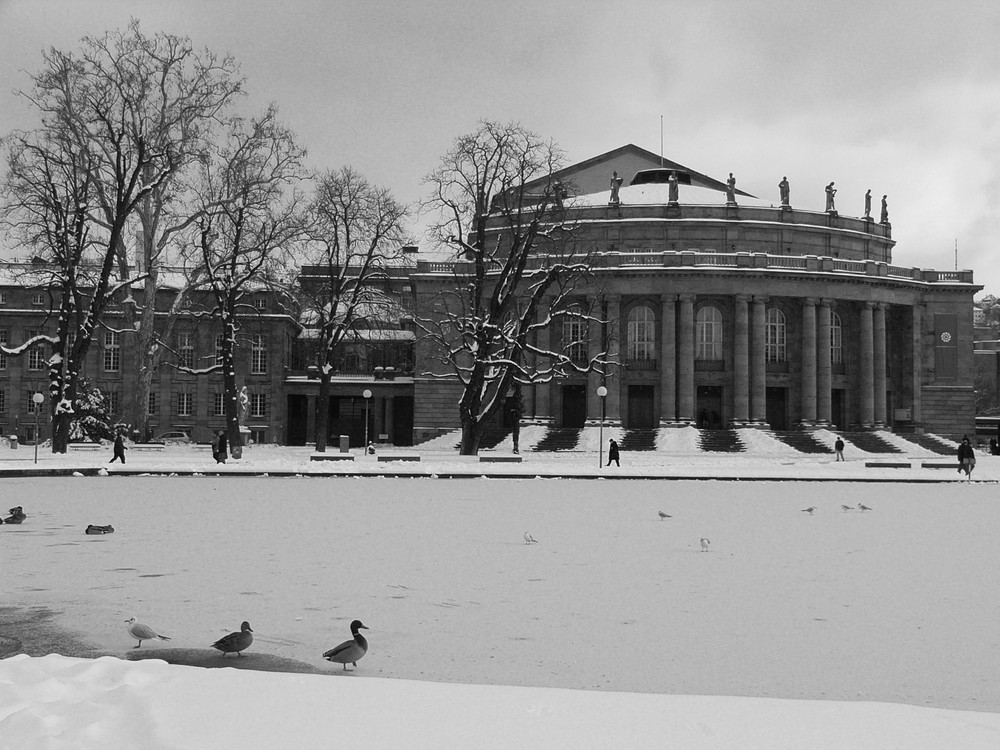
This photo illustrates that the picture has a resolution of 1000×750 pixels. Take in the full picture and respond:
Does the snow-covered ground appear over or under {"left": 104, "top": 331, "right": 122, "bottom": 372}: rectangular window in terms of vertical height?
under

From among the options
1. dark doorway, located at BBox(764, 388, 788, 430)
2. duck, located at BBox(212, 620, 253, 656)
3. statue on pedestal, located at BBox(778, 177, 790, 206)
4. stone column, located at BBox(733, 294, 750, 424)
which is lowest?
duck, located at BBox(212, 620, 253, 656)

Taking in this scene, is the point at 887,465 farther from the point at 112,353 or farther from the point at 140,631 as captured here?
the point at 112,353

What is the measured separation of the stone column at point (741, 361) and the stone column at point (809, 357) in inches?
160

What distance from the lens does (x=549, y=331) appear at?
250ft

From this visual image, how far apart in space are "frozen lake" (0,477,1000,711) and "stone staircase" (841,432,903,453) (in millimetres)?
46629

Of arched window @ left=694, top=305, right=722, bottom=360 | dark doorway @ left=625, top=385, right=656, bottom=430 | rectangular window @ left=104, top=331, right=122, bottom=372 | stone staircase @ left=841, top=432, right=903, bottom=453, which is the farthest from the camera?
rectangular window @ left=104, top=331, right=122, bottom=372

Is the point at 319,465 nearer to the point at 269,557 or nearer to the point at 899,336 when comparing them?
the point at 269,557

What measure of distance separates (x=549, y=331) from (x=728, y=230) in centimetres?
1482

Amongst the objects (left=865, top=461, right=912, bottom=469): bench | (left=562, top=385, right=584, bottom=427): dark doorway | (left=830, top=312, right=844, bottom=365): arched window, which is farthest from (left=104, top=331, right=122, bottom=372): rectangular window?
(left=865, top=461, right=912, bottom=469): bench

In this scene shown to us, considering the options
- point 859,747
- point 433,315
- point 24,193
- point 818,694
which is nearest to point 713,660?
point 818,694

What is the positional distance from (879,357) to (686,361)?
51.4 ft

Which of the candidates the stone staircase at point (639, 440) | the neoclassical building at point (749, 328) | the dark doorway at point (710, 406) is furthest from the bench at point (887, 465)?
the dark doorway at point (710, 406)

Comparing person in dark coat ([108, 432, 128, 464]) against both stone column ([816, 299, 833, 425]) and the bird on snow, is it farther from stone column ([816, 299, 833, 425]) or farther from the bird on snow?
stone column ([816, 299, 833, 425])

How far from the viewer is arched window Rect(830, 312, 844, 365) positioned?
78.2m
